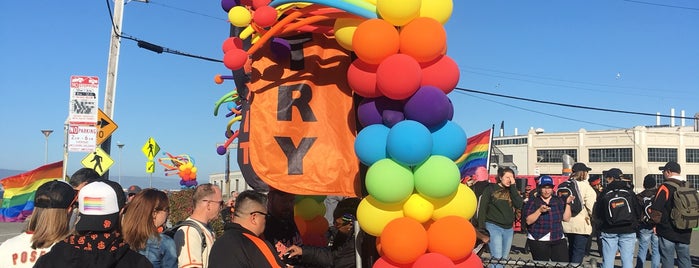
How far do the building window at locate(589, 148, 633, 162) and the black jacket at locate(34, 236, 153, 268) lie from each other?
66951 mm

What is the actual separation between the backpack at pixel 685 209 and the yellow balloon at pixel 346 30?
20.7ft

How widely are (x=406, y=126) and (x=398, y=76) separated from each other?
0.35m

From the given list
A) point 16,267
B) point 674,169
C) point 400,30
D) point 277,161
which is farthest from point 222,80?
point 674,169

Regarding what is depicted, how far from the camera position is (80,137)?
9.55m

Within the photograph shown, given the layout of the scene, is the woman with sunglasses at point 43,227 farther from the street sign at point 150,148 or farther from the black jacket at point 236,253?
the street sign at point 150,148

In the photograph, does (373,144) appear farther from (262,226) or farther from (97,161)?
(97,161)

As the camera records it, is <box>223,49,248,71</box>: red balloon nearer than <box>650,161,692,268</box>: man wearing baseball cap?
Yes

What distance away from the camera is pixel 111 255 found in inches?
118

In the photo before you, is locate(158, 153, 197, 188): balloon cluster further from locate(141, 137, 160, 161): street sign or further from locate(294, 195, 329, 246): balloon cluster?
locate(294, 195, 329, 246): balloon cluster

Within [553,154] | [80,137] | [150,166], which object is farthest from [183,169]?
[553,154]

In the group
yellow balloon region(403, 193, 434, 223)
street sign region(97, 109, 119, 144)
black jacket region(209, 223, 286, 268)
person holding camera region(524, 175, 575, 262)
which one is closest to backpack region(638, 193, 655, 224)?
person holding camera region(524, 175, 575, 262)

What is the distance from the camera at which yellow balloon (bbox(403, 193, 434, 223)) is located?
13.8 feet

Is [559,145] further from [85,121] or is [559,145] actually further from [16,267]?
[16,267]

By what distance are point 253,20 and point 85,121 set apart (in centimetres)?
623
